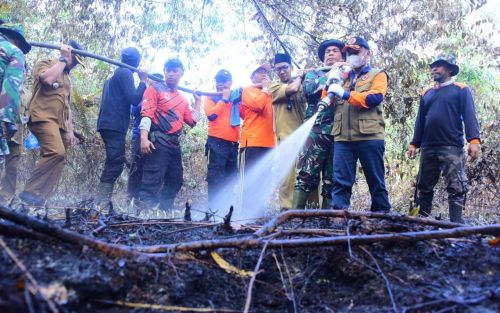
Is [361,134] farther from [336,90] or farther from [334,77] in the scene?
[334,77]

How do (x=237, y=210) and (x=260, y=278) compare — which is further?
(x=237, y=210)

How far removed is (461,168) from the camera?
486cm

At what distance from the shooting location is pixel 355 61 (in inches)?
180

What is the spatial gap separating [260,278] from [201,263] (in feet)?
0.92

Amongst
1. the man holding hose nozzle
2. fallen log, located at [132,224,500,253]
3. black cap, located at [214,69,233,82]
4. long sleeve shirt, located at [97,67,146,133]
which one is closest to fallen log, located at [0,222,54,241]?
fallen log, located at [132,224,500,253]

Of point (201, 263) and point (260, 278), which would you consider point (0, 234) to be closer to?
point (201, 263)

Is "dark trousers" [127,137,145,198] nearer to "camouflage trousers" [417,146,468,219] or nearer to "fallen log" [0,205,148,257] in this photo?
"camouflage trousers" [417,146,468,219]

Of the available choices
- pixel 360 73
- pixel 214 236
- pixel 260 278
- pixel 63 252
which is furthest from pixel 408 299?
pixel 360 73

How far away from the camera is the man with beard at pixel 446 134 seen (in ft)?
15.8

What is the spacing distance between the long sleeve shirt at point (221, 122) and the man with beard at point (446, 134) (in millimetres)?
2462

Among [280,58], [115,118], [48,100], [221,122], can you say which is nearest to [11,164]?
[48,100]

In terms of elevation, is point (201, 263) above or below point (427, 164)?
below

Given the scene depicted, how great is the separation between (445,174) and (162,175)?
357 cm

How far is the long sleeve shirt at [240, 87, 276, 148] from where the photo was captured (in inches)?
221
